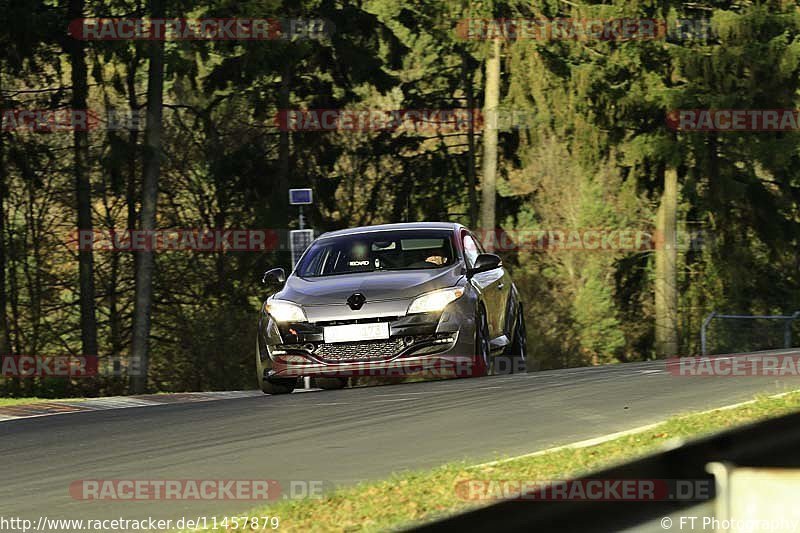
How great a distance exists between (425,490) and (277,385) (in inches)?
285

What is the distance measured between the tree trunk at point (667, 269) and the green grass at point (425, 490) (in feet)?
87.2

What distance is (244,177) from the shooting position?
124 ft

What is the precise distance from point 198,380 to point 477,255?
670 inches

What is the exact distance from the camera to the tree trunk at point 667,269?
35281 mm

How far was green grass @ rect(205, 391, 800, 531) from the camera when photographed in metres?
6.27

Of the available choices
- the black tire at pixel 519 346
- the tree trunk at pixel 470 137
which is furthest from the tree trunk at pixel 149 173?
the black tire at pixel 519 346

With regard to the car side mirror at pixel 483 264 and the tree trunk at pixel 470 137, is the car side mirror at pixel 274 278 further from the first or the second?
the tree trunk at pixel 470 137

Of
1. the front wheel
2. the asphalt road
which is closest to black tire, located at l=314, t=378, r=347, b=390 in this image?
the front wheel

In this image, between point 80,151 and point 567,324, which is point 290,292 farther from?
point 567,324

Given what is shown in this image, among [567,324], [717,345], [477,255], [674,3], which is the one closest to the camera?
[477,255]

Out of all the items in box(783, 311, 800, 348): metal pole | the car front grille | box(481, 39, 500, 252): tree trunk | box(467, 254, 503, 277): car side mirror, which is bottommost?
box(783, 311, 800, 348): metal pole

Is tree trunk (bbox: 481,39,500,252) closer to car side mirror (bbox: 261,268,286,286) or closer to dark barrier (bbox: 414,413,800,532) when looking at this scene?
car side mirror (bbox: 261,268,286,286)

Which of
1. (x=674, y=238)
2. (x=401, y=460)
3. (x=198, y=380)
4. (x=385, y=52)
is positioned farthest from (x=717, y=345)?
(x=401, y=460)

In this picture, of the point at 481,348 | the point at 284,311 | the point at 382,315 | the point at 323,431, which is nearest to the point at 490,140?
the point at 481,348
